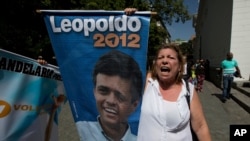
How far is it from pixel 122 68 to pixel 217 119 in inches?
267

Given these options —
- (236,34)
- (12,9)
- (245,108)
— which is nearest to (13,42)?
(12,9)

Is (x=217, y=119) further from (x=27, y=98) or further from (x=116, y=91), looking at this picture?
(x=27, y=98)

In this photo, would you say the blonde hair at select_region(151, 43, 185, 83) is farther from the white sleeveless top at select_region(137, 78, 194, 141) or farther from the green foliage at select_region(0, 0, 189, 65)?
the green foliage at select_region(0, 0, 189, 65)

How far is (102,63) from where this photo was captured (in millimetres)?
3986

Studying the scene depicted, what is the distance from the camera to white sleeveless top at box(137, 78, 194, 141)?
3080 mm

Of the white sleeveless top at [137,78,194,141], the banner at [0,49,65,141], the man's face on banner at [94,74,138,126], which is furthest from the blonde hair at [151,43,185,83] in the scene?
the banner at [0,49,65,141]

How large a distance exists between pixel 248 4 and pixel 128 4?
14.1 metres

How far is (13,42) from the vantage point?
19516 mm

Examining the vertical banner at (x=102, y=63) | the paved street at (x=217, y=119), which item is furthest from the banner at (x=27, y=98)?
the paved street at (x=217, y=119)

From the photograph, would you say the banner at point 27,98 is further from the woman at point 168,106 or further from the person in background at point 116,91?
the woman at point 168,106

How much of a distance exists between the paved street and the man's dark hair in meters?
4.07

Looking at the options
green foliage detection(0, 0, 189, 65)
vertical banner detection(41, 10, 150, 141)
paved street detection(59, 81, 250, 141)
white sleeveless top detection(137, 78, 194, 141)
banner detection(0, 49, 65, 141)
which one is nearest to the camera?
white sleeveless top detection(137, 78, 194, 141)

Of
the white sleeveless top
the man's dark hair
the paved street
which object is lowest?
the paved street

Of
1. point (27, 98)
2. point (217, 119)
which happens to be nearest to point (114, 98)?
point (27, 98)
